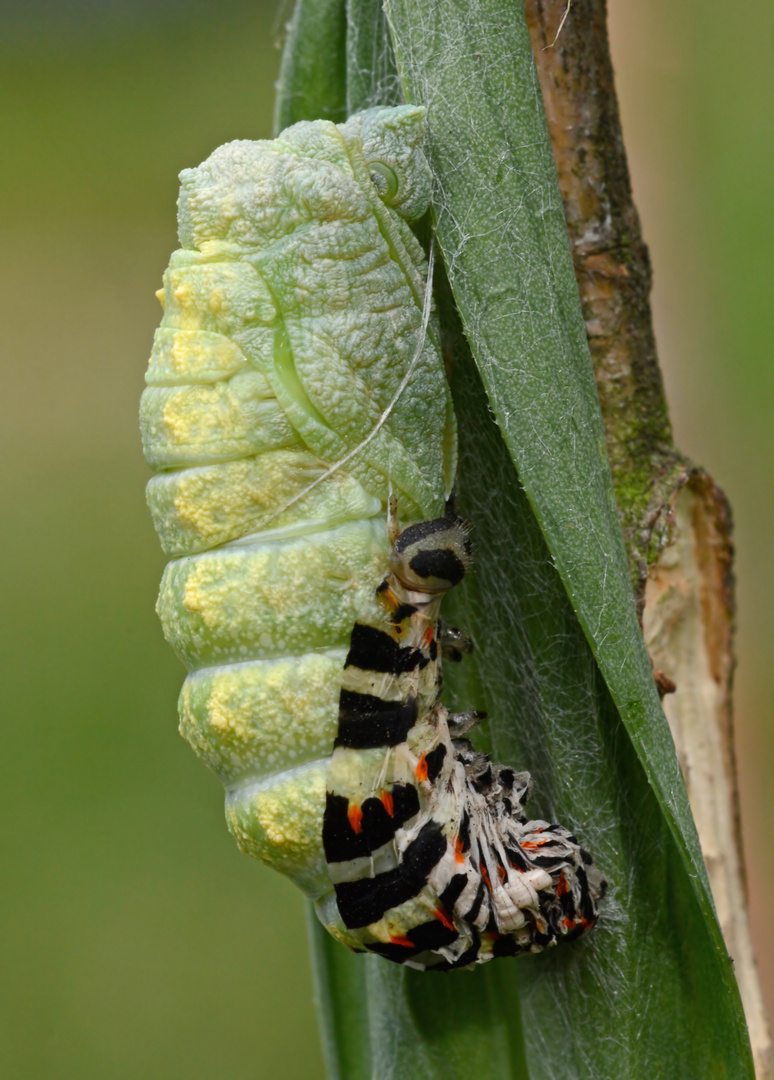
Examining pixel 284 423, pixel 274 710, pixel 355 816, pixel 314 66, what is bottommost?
pixel 355 816

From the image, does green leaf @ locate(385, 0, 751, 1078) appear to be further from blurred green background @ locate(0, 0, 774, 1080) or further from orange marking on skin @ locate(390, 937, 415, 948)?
blurred green background @ locate(0, 0, 774, 1080)

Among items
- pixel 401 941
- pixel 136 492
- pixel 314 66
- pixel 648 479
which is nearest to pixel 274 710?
pixel 401 941

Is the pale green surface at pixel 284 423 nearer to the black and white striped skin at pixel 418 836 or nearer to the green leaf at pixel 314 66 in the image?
the black and white striped skin at pixel 418 836

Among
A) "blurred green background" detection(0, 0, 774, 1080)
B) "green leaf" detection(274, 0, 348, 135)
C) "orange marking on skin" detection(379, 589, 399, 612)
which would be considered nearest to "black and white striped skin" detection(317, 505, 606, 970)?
"orange marking on skin" detection(379, 589, 399, 612)

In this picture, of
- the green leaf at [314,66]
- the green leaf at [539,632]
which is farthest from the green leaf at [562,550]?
the green leaf at [314,66]

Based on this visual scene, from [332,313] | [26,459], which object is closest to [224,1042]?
[26,459]

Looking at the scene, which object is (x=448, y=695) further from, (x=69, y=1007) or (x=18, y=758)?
(x=69, y=1007)

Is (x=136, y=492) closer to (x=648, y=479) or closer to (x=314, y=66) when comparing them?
(x=314, y=66)

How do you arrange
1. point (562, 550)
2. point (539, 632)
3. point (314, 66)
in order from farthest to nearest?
1. point (314, 66)
2. point (539, 632)
3. point (562, 550)
